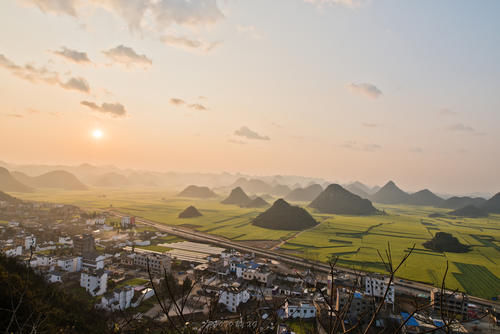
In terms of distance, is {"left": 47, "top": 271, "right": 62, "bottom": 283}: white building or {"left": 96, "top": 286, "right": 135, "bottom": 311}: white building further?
{"left": 47, "top": 271, "right": 62, "bottom": 283}: white building

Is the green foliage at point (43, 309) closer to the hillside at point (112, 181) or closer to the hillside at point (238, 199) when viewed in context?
the hillside at point (238, 199)

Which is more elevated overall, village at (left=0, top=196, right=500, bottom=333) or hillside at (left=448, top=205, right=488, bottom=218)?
hillside at (left=448, top=205, right=488, bottom=218)

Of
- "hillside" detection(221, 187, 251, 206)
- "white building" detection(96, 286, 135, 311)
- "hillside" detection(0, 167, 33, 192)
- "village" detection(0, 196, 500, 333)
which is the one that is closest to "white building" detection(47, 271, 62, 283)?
"village" detection(0, 196, 500, 333)

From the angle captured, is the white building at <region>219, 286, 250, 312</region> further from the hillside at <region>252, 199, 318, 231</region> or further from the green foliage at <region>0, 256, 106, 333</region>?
the hillside at <region>252, 199, 318, 231</region>

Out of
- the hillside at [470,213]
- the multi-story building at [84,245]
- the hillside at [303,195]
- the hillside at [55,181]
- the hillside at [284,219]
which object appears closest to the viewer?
the multi-story building at [84,245]

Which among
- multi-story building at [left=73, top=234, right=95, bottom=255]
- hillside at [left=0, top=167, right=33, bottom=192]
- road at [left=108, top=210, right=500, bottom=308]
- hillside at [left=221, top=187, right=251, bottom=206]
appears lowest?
road at [left=108, top=210, right=500, bottom=308]

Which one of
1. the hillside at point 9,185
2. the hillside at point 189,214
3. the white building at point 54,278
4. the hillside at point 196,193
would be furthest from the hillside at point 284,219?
the hillside at point 9,185

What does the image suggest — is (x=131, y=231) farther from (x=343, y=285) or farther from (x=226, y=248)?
(x=343, y=285)
